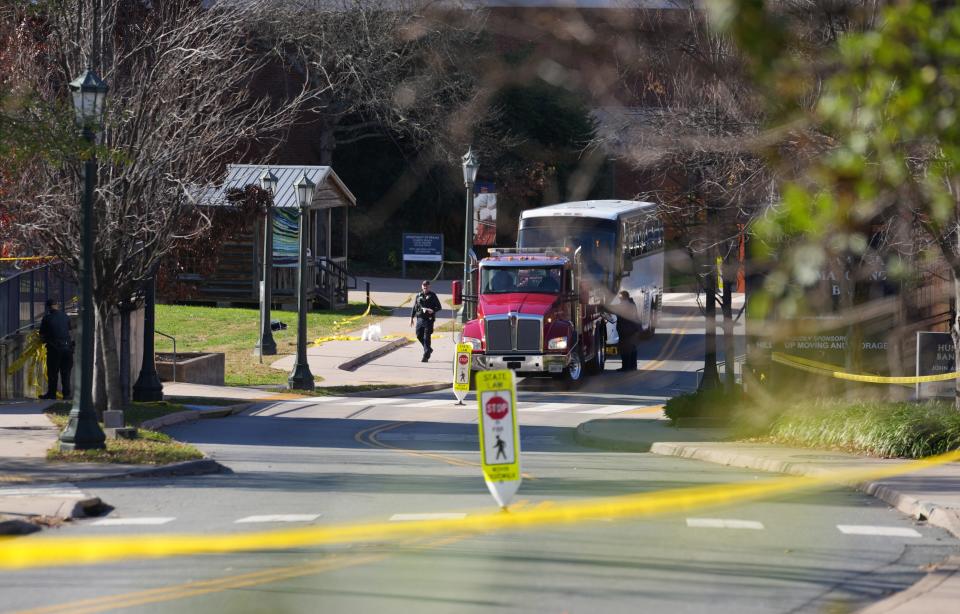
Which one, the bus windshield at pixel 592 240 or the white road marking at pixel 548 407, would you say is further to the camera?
Answer: the bus windshield at pixel 592 240

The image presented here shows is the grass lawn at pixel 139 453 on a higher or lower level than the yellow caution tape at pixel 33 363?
lower

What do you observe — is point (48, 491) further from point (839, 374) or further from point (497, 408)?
point (839, 374)

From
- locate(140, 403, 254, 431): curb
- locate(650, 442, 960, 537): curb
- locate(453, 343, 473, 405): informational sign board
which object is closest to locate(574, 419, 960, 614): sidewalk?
locate(650, 442, 960, 537): curb

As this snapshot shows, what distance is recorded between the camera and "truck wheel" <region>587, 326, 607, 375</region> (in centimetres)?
3341

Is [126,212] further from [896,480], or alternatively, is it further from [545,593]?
[545,593]

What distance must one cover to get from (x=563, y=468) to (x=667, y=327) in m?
28.4

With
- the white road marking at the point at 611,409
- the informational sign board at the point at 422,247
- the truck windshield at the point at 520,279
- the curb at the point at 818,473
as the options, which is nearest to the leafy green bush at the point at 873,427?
the curb at the point at 818,473

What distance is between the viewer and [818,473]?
1579 cm

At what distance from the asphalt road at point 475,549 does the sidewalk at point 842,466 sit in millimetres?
224

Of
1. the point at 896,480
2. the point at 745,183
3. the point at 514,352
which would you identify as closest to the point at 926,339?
the point at 745,183

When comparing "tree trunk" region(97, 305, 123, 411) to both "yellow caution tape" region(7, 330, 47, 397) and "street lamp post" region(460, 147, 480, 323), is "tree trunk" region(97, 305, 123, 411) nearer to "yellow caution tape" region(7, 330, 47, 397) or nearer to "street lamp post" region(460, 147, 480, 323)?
"yellow caution tape" region(7, 330, 47, 397)

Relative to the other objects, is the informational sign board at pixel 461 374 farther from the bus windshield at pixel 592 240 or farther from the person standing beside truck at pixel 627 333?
the bus windshield at pixel 592 240

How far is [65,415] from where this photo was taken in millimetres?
21656

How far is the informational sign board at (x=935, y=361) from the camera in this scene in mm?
21516
